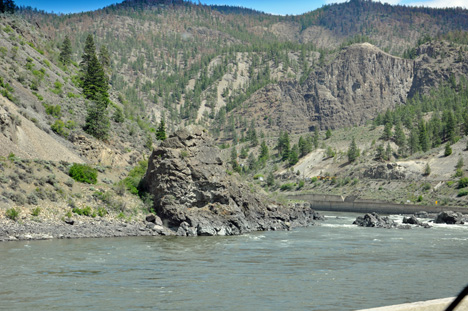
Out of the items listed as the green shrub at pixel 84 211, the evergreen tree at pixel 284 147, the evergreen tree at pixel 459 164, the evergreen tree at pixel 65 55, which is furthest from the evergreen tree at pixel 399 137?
the green shrub at pixel 84 211

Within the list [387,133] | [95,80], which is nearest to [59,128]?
[95,80]

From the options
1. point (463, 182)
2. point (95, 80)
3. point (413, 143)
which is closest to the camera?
point (95, 80)

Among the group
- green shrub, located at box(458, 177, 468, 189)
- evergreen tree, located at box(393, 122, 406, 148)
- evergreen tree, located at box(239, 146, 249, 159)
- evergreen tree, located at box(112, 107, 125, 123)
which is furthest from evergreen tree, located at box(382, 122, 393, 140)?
evergreen tree, located at box(112, 107, 125, 123)

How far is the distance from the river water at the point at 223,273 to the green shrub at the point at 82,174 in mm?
11212

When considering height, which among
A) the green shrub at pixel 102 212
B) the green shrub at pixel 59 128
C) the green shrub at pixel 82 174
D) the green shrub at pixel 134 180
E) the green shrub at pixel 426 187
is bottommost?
the green shrub at pixel 426 187

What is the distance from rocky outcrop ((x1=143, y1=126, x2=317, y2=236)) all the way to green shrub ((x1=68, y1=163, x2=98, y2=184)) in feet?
19.9

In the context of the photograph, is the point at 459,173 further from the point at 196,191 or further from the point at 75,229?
the point at 75,229

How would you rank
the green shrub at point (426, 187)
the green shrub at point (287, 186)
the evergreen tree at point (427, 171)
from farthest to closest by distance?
the green shrub at point (287, 186) → the evergreen tree at point (427, 171) → the green shrub at point (426, 187)

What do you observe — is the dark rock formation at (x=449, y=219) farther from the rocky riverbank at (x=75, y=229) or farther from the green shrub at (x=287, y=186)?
the green shrub at (x=287, y=186)

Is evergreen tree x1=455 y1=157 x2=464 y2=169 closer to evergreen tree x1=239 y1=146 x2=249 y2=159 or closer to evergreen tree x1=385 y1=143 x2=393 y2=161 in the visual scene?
evergreen tree x1=385 y1=143 x2=393 y2=161

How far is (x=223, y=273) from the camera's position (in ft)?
98.0

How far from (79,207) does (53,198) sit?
2.59 metres

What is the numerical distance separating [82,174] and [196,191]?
12238 millimetres

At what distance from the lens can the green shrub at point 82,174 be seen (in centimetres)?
5166
